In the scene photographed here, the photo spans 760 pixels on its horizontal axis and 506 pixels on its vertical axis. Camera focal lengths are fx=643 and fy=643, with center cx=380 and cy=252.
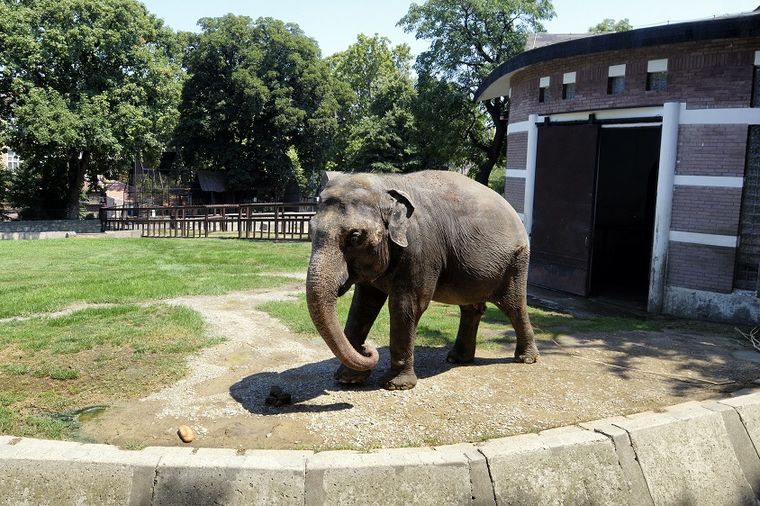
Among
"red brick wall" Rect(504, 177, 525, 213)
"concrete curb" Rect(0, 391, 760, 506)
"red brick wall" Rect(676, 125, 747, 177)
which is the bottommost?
"concrete curb" Rect(0, 391, 760, 506)

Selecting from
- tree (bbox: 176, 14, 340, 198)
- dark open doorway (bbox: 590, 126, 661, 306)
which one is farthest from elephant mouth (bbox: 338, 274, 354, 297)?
tree (bbox: 176, 14, 340, 198)

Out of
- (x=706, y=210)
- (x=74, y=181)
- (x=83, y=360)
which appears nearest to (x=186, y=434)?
(x=83, y=360)

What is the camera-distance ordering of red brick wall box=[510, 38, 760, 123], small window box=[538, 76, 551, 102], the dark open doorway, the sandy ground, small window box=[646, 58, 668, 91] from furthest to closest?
the dark open doorway
small window box=[538, 76, 551, 102]
small window box=[646, 58, 668, 91]
red brick wall box=[510, 38, 760, 123]
the sandy ground

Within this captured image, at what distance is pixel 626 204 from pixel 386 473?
1368 centimetres

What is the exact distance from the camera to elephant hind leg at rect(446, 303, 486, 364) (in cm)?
727

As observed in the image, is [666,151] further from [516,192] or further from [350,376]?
[350,376]

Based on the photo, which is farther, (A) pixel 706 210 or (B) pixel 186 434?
(A) pixel 706 210

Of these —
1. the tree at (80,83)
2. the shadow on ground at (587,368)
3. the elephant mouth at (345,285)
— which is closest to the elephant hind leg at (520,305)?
the shadow on ground at (587,368)

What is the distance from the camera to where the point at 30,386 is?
620 cm

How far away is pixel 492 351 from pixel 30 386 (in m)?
5.16

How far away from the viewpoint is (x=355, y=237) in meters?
5.45

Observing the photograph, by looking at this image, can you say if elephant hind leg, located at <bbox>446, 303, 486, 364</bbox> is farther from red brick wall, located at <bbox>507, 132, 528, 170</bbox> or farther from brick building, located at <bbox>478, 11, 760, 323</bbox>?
red brick wall, located at <bbox>507, 132, 528, 170</bbox>

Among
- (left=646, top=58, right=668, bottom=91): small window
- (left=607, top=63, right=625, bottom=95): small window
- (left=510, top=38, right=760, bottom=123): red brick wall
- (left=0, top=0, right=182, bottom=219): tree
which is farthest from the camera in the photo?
(left=0, top=0, right=182, bottom=219): tree

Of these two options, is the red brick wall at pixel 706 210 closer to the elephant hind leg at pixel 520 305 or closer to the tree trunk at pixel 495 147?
the elephant hind leg at pixel 520 305
